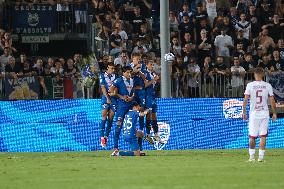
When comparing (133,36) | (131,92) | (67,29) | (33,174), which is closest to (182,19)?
(133,36)

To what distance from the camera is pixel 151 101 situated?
27906 millimetres

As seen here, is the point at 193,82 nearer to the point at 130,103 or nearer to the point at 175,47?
the point at 175,47

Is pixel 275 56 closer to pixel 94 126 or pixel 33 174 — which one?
pixel 94 126

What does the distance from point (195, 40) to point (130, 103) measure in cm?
1035

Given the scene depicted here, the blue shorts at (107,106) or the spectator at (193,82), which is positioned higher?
the spectator at (193,82)

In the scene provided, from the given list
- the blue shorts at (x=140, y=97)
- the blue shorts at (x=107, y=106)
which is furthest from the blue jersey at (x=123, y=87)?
the blue shorts at (x=107, y=106)

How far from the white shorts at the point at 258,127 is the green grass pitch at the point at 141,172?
605mm

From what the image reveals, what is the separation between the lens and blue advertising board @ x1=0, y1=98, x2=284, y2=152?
94.4 feet

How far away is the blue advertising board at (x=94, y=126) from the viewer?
28.8 meters

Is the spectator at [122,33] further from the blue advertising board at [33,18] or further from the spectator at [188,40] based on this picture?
the blue advertising board at [33,18]

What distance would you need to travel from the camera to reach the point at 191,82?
32531 millimetres

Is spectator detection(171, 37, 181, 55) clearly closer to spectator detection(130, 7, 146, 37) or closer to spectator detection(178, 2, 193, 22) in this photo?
spectator detection(178, 2, 193, 22)

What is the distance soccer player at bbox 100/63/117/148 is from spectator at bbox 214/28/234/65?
8.10 m

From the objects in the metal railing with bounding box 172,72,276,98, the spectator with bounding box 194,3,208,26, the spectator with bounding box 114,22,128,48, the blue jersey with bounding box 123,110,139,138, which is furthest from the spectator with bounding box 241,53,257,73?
the blue jersey with bounding box 123,110,139,138
